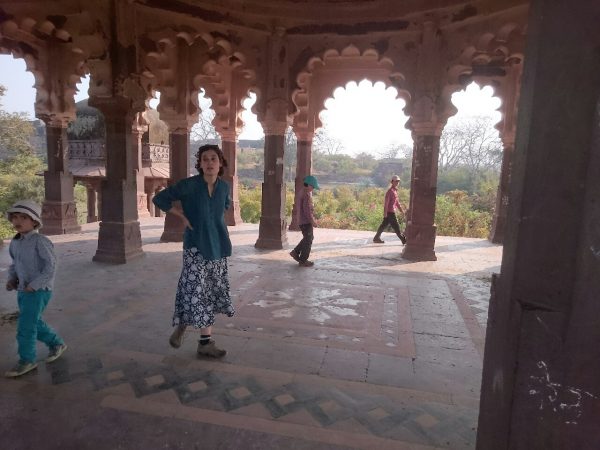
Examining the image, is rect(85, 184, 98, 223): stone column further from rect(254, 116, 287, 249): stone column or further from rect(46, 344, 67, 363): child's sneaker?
rect(46, 344, 67, 363): child's sneaker

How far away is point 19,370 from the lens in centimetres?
295

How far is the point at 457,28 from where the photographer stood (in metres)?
7.30

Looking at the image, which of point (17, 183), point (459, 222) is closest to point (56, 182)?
point (17, 183)

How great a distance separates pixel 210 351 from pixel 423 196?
5809 mm

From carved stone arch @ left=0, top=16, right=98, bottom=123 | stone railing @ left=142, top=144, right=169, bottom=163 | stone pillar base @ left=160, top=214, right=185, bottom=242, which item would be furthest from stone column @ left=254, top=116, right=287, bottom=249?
stone railing @ left=142, top=144, right=169, bottom=163

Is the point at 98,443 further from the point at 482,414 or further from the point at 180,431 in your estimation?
the point at 482,414

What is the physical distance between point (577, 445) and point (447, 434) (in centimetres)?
113

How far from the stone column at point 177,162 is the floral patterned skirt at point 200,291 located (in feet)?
19.5

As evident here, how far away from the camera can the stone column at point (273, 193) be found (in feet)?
27.8

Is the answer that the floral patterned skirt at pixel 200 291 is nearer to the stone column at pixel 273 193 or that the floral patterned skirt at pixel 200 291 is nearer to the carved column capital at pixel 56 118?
the stone column at pixel 273 193

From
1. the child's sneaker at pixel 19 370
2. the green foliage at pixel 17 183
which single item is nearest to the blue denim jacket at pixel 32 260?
the child's sneaker at pixel 19 370

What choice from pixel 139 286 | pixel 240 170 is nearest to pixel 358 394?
pixel 139 286

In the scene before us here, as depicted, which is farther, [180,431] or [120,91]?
[120,91]

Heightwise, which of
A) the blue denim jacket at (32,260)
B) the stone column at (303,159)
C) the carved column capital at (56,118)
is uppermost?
the carved column capital at (56,118)
